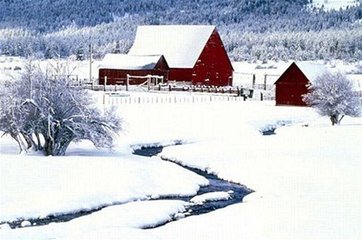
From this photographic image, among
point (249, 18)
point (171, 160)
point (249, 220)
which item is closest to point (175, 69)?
point (171, 160)

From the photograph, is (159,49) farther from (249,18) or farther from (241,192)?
(249,18)

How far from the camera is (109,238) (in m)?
14.5

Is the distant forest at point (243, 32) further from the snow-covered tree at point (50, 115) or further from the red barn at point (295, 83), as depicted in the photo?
the snow-covered tree at point (50, 115)

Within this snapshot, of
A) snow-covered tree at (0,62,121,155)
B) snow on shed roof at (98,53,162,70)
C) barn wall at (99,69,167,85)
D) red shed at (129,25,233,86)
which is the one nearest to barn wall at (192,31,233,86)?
red shed at (129,25,233,86)

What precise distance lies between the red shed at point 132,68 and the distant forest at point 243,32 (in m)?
26.0

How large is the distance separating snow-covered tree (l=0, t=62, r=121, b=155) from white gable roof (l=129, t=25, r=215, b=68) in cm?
3858

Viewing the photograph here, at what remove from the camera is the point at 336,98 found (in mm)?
38062

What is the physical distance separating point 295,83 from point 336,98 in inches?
494

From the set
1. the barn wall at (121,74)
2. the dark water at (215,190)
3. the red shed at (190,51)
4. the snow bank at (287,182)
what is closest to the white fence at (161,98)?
the barn wall at (121,74)

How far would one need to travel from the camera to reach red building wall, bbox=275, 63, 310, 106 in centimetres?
5025

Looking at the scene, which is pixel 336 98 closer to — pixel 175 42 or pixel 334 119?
pixel 334 119

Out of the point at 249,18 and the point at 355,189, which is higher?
the point at 249,18

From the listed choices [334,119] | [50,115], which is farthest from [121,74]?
[50,115]

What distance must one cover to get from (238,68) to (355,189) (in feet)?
287
